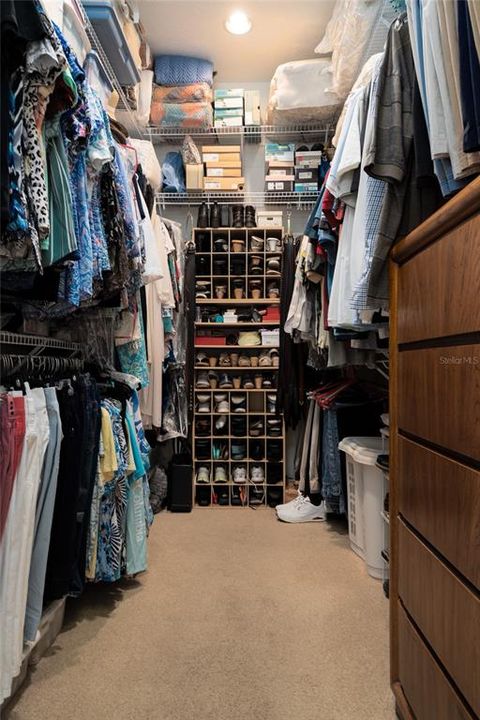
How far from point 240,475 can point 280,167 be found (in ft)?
7.57

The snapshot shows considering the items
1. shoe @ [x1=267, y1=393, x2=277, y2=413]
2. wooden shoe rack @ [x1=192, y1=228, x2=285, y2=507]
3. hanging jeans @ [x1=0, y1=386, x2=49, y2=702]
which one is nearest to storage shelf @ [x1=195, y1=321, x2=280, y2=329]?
wooden shoe rack @ [x1=192, y1=228, x2=285, y2=507]

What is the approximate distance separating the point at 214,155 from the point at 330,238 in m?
1.83

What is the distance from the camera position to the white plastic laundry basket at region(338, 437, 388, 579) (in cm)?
190

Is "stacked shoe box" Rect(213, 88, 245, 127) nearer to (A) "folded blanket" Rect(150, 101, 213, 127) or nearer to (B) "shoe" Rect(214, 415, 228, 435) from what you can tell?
(A) "folded blanket" Rect(150, 101, 213, 127)

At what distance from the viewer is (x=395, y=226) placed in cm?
110

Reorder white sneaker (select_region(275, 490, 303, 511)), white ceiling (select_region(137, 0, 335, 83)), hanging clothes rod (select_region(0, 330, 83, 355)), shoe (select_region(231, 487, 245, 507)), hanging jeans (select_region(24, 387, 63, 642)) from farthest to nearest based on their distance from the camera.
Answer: shoe (select_region(231, 487, 245, 507))
white sneaker (select_region(275, 490, 303, 511))
white ceiling (select_region(137, 0, 335, 83))
hanging clothes rod (select_region(0, 330, 83, 355))
hanging jeans (select_region(24, 387, 63, 642))

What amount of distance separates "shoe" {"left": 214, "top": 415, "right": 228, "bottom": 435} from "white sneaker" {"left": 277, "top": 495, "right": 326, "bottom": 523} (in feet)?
2.25

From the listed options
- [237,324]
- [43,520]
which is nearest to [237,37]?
[237,324]

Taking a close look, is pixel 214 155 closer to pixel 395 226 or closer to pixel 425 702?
pixel 395 226

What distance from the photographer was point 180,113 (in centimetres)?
285

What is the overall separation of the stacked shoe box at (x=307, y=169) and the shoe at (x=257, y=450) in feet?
6.26

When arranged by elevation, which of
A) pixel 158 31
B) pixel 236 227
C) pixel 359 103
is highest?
pixel 158 31

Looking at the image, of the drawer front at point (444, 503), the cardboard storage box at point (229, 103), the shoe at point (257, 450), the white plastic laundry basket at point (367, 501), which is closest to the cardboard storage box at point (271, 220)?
the cardboard storage box at point (229, 103)

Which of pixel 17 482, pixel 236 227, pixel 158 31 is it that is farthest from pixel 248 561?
pixel 158 31
